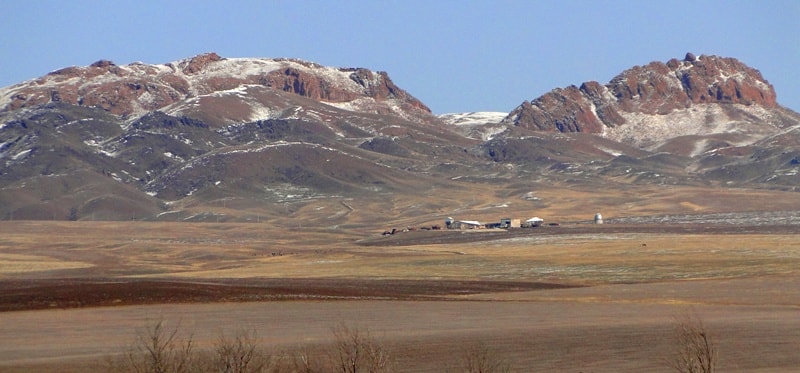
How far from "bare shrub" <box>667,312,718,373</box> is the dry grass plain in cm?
72

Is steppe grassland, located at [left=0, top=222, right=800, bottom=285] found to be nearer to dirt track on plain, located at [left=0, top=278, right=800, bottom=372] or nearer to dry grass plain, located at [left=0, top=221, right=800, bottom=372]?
dry grass plain, located at [left=0, top=221, right=800, bottom=372]

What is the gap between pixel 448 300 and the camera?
7181cm

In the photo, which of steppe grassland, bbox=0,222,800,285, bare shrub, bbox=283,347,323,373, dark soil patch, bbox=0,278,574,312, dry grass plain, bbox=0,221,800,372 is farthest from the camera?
steppe grassland, bbox=0,222,800,285

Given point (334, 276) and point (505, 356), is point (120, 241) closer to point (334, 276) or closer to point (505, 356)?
point (334, 276)

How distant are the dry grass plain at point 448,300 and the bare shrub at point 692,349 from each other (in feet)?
2.35

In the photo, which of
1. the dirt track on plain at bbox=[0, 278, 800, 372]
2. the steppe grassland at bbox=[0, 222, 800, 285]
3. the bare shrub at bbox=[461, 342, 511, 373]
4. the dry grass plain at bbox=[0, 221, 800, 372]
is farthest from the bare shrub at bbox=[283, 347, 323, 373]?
the steppe grassland at bbox=[0, 222, 800, 285]

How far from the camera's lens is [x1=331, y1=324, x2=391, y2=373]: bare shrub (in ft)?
112

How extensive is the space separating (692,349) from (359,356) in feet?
34.3

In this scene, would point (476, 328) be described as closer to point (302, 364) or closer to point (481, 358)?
point (302, 364)

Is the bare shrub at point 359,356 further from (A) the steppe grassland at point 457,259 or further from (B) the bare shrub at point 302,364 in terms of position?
(A) the steppe grassland at point 457,259

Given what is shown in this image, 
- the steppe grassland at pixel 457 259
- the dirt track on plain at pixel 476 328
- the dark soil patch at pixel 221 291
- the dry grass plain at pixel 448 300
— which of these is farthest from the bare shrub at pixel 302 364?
the steppe grassland at pixel 457 259

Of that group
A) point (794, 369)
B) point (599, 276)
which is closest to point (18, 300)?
point (599, 276)

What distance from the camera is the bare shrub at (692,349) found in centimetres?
3359

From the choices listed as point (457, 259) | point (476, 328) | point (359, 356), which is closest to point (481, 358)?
point (359, 356)
